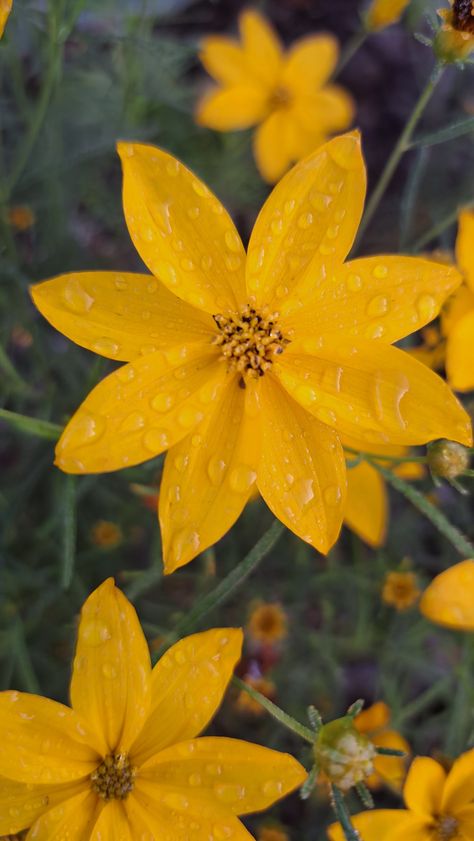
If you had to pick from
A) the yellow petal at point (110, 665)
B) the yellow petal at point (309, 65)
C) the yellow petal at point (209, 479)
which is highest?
the yellow petal at point (309, 65)

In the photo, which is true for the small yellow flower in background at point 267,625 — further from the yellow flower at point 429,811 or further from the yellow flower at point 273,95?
the yellow flower at point 273,95

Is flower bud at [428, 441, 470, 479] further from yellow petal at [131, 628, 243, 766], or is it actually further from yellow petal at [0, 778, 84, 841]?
yellow petal at [0, 778, 84, 841]

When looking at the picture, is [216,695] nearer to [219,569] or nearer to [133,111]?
[219,569]

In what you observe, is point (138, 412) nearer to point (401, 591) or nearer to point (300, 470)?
point (300, 470)

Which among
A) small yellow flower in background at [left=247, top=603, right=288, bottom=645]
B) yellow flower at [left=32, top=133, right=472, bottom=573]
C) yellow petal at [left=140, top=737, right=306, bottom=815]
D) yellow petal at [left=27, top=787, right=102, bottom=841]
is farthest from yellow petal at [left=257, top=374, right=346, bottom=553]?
small yellow flower in background at [left=247, top=603, right=288, bottom=645]

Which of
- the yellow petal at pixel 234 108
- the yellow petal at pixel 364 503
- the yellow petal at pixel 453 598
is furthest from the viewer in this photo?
the yellow petal at pixel 234 108

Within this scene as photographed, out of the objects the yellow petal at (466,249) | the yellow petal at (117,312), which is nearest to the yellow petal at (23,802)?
the yellow petal at (117,312)
